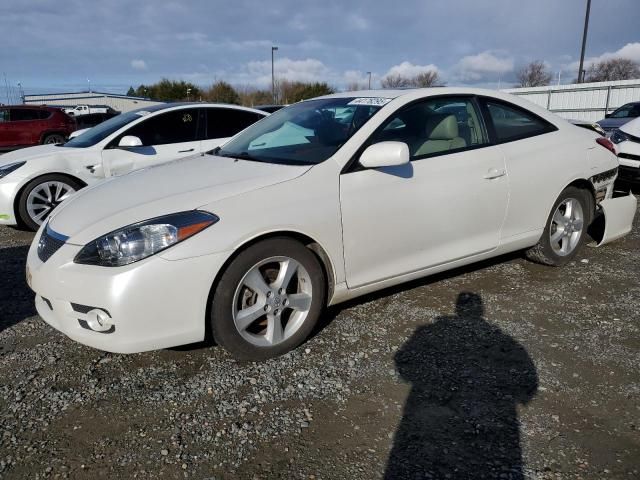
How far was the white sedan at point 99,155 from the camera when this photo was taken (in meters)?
5.93

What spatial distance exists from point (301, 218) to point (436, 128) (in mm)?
1410

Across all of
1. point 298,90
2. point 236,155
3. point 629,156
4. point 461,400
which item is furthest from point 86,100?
point 461,400

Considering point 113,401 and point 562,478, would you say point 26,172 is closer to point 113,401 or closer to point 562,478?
point 113,401

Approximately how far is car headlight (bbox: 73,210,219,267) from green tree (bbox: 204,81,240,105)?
4778 cm

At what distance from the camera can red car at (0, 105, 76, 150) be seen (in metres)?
16.2

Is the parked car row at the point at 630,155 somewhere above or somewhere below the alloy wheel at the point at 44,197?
above

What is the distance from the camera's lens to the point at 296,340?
3.16 m

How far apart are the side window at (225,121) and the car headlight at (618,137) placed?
491 cm

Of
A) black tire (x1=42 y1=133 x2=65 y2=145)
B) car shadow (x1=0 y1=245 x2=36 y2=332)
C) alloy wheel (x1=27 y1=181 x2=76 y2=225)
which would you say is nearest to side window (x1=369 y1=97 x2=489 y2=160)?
car shadow (x1=0 y1=245 x2=36 y2=332)

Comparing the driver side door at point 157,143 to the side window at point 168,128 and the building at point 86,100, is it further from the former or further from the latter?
the building at point 86,100

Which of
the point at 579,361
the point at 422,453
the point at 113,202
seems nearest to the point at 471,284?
the point at 579,361

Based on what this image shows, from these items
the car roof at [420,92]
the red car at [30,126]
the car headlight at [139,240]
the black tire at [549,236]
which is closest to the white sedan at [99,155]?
the car roof at [420,92]

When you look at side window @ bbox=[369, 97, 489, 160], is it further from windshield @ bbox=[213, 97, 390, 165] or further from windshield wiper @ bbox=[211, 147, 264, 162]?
windshield wiper @ bbox=[211, 147, 264, 162]

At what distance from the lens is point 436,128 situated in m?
3.77
